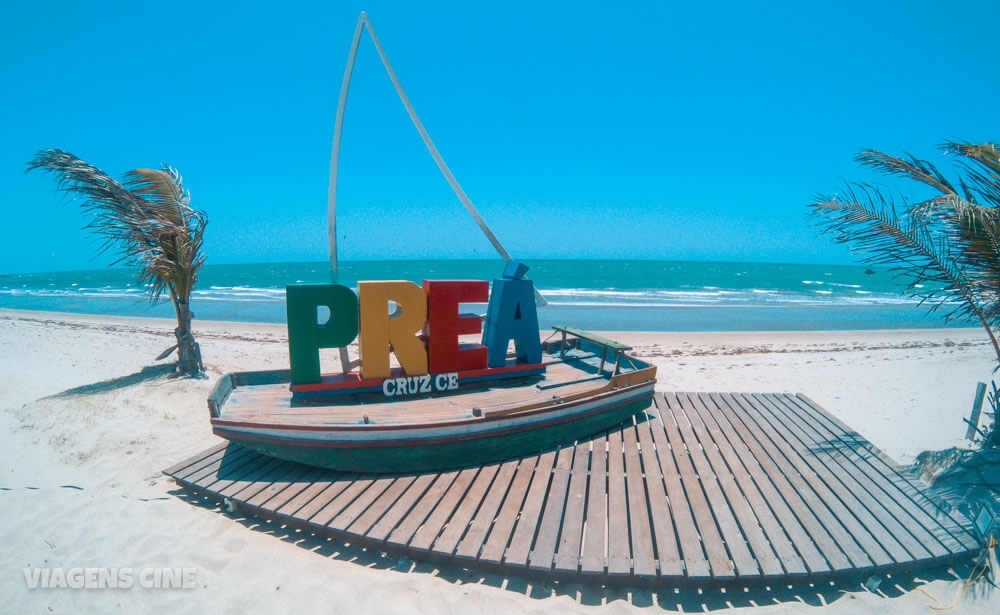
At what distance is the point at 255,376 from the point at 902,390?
13866mm

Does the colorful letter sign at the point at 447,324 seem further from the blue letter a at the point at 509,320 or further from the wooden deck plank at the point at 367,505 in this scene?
the wooden deck plank at the point at 367,505

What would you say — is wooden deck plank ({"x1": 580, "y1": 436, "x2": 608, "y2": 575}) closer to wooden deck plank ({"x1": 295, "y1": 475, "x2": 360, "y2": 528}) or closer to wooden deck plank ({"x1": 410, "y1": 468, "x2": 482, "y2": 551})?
wooden deck plank ({"x1": 410, "y1": 468, "x2": 482, "y2": 551})

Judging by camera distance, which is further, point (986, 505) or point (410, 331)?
point (410, 331)

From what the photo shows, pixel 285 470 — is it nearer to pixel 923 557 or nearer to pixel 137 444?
pixel 137 444

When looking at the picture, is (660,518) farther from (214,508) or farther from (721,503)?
(214,508)

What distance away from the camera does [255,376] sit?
7.36m

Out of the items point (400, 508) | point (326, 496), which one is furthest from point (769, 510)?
point (326, 496)

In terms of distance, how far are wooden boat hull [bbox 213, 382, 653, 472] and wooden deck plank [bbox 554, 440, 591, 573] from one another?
1.89ft

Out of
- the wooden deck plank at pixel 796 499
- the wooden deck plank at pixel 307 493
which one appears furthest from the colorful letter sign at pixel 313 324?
the wooden deck plank at pixel 796 499

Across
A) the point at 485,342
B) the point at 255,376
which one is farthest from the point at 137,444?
the point at 485,342

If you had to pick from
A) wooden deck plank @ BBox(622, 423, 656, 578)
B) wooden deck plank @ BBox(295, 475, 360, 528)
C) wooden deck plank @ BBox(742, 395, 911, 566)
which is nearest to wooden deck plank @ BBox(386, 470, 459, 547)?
wooden deck plank @ BBox(295, 475, 360, 528)

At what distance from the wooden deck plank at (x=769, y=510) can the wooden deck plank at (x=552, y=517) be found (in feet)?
6.55

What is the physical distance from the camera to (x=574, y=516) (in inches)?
197

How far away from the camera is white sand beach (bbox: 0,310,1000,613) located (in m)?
4.17
